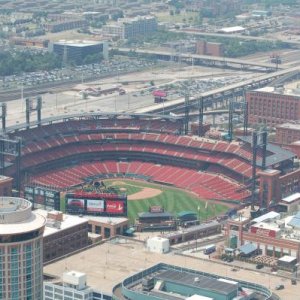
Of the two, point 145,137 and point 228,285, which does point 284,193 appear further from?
point 228,285

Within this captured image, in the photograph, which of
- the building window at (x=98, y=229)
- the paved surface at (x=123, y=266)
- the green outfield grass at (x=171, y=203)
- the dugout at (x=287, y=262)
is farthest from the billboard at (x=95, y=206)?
the dugout at (x=287, y=262)

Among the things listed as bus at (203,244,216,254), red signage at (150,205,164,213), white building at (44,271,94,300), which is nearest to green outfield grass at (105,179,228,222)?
red signage at (150,205,164,213)

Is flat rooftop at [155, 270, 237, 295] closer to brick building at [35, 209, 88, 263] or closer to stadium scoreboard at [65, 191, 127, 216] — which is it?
brick building at [35, 209, 88, 263]

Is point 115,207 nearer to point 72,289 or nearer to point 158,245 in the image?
point 158,245

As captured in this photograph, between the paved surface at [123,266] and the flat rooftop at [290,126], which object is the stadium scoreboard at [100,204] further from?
the flat rooftop at [290,126]

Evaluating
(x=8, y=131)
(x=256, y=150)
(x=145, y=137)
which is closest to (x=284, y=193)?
(x=256, y=150)
